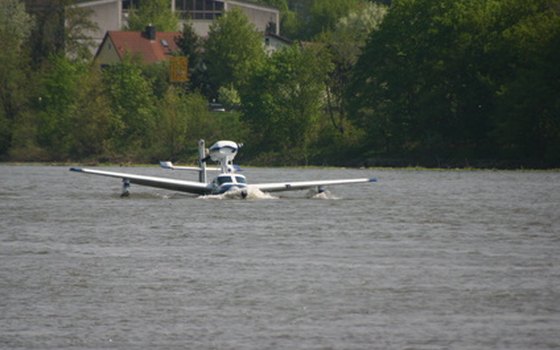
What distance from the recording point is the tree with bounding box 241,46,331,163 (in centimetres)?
11112

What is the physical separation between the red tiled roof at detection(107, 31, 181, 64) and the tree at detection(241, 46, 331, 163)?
1395 inches

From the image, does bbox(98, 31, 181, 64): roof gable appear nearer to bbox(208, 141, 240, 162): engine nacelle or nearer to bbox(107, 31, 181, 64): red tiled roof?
bbox(107, 31, 181, 64): red tiled roof

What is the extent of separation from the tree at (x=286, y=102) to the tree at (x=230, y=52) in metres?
24.1

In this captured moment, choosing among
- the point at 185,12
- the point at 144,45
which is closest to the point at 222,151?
the point at 144,45

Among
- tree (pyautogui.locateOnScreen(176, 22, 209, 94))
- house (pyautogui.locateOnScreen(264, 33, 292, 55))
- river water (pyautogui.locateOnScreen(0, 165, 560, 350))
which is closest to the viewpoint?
river water (pyautogui.locateOnScreen(0, 165, 560, 350))

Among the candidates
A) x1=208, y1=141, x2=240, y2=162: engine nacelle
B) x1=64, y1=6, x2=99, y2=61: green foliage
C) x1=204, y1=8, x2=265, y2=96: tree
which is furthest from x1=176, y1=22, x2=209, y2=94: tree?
x1=208, y1=141, x2=240, y2=162: engine nacelle

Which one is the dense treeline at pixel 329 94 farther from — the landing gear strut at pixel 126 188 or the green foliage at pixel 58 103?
the landing gear strut at pixel 126 188

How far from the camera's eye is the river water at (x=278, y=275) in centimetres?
2428

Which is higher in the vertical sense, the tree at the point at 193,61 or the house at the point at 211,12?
the house at the point at 211,12

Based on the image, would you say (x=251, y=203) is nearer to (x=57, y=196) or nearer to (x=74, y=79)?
(x=57, y=196)

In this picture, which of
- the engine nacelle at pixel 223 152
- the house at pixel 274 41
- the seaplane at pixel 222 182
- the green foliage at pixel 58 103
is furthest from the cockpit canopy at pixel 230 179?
the house at pixel 274 41

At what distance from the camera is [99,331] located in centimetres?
2441

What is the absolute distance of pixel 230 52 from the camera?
5546 inches

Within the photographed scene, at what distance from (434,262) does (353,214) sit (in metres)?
17.7
